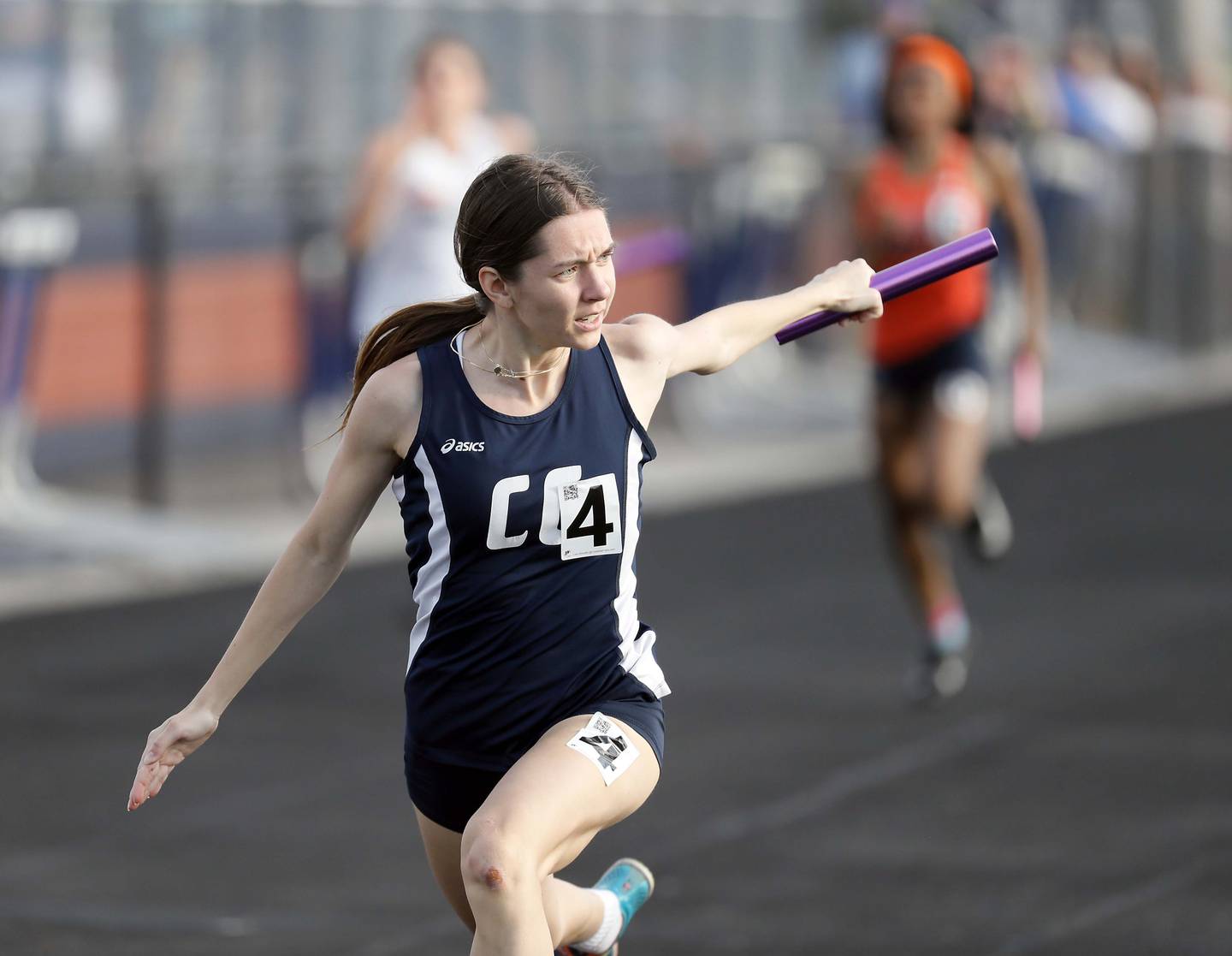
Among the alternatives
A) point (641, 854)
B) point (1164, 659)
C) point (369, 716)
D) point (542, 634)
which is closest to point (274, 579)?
point (542, 634)

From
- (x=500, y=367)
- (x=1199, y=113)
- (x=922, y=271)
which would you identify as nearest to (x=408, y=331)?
(x=500, y=367)

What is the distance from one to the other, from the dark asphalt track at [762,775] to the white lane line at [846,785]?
0.01 meters

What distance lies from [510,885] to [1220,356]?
1609cm

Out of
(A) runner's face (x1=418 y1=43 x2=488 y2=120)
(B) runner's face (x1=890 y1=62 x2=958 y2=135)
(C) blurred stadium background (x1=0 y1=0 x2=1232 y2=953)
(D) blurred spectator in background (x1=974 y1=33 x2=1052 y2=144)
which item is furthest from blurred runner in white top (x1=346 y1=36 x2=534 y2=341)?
(D) blurred spectator in background (x1=974 y1=33 x2=1052 y2=144)

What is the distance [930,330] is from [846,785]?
6.52 feet

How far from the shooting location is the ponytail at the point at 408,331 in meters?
4.24

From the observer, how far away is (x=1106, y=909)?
5684mm

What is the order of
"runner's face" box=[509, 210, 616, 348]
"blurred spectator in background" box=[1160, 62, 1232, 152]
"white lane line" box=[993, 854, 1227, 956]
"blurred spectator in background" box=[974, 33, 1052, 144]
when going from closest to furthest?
"runner's face" box=[509, 210, 616, 348] < "white lane line" box=[993, 854, 1227, 956] < "blurred spectator in background" box=[974, 33, 1052, 144] < "blurred spectator in background" box=[1160, 62, 1232, 152]

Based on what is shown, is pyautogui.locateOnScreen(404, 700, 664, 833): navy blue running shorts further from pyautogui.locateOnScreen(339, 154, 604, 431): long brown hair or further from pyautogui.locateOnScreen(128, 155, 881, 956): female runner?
pyautogui.locateOnScreen(339, 154, 604, 431): long brown hair

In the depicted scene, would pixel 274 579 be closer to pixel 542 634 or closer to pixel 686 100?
pixel 542 634

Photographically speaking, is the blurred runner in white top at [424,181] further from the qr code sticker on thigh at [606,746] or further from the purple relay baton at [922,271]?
the qr code sticker on thigh at [606,746]

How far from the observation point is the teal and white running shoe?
468cm

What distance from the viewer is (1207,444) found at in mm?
14609

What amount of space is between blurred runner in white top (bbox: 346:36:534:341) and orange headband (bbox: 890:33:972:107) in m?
1.65
